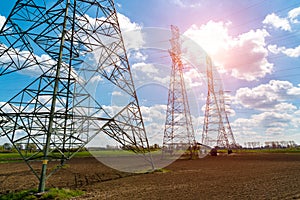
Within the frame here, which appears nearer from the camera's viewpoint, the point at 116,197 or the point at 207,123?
the point at 116,197

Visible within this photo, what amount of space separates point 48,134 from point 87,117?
7.77 feet

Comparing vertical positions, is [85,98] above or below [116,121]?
above

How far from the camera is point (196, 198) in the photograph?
9.43 metres

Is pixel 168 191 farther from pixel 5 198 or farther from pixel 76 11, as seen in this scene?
pixel 76 11

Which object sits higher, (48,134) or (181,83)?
(181,83)

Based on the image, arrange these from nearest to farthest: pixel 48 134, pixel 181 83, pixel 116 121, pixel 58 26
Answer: pixel 48 134 < pixel 58 26 < pixel 116 121 < pixel 181 83

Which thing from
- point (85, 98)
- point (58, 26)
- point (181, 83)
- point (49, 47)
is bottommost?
point (85, 98)

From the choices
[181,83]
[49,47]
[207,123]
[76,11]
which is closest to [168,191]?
[49,47]

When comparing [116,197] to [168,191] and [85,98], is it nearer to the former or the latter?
[168,191]

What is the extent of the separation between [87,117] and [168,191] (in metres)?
5.58

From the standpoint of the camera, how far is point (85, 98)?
12633 millimetres

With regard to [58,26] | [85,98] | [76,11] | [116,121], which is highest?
[76,11]

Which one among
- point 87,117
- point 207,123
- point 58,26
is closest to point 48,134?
point 87,117

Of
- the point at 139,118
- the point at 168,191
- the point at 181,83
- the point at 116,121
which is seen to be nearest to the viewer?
the point at 168,191
